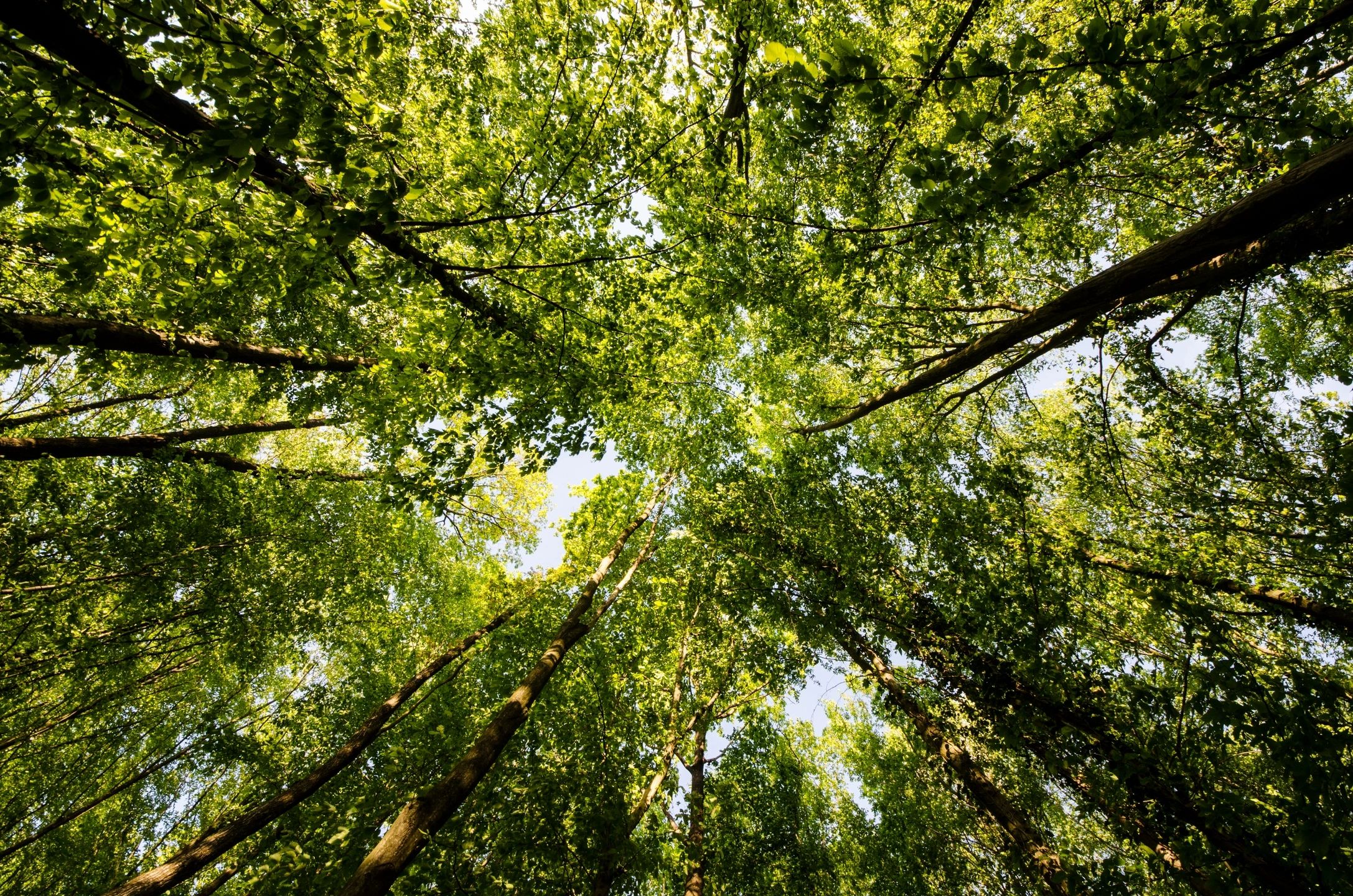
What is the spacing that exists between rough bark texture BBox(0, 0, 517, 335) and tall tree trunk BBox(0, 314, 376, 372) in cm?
241

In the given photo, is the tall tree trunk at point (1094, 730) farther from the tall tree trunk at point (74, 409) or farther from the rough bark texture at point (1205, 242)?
the tall tree trunk at point (74, 409)

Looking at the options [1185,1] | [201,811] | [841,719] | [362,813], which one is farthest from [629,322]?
[201,811]

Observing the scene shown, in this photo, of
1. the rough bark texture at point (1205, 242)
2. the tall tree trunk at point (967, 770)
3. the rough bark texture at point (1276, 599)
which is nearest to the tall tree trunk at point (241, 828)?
the tall tree trunk at point (967, 770)

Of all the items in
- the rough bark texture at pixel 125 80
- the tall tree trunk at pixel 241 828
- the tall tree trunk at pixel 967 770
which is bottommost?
the tall tree trunk at pixel 241 828

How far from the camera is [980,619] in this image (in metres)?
5.25

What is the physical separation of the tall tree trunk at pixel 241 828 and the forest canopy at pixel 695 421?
0.08 meters

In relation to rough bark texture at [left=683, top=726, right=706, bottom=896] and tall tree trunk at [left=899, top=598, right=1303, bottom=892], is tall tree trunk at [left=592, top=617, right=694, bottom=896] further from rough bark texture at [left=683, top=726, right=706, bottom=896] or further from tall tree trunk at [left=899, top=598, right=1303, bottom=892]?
tall tree trunk at [left=899, top=598, right=1303, bottom=892]

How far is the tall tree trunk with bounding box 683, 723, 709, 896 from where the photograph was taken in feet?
24.5

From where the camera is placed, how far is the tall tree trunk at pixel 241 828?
209 inches

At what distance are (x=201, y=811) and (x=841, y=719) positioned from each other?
2100 centimetres

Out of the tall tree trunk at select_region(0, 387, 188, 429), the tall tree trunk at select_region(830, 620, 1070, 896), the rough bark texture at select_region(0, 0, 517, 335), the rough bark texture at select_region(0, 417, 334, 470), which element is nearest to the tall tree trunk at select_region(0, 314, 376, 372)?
the rough bark texture at select_region(0, 417, 334, 470)

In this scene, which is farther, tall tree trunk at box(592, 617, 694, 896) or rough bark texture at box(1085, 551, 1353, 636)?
tall tree trunk at box(592, 617, 694, 896)

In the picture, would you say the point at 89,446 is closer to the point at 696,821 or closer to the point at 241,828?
the point at 241,828

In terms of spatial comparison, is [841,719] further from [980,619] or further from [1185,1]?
[1185,1]
